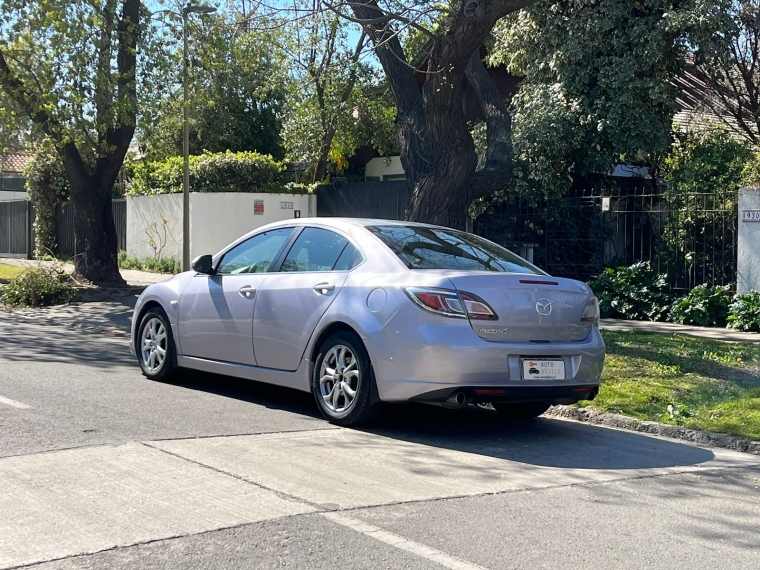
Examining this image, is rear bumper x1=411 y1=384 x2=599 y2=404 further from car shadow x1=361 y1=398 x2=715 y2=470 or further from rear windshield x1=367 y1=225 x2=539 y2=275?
rear windshield x1=367 y1=225 x2=539 y2=275

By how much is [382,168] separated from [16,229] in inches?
492

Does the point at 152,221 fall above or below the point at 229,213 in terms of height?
below

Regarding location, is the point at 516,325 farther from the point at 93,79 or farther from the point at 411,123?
the point at 93,79

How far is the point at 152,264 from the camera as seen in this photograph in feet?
84.9

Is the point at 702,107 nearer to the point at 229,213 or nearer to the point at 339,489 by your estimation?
the point at 229,213

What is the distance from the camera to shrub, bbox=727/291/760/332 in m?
13.9

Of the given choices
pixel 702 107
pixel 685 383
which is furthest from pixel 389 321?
pixel 702 107

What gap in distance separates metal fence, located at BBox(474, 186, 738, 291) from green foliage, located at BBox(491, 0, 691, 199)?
Result: 81 cm

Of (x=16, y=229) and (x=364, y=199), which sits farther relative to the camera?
(x=16, y=229)

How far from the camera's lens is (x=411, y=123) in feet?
42.7

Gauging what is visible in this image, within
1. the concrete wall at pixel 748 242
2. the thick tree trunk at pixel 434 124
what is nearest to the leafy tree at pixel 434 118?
the thick tree trunk at pixel 434 124

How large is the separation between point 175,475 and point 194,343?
3.25 metres

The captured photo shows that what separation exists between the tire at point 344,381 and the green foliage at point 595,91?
38.3 feet

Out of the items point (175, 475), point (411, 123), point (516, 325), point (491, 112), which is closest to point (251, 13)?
point (411, 123)
